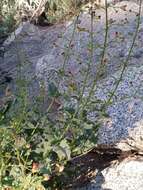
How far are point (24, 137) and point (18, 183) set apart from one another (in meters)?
0.28

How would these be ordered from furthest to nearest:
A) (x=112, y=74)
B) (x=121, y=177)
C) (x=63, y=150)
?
(x=112, y=74) < (x=121, y=177) < (x=63, y=150)

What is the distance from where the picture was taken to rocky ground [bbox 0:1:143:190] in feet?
12.2

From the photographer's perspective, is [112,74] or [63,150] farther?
[112,74]

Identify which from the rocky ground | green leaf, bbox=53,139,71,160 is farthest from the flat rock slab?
green leaf, bbox=53,139,71,160

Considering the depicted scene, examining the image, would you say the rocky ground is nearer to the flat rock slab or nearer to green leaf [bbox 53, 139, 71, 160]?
the flat rock slab

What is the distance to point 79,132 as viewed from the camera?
3.22 metres

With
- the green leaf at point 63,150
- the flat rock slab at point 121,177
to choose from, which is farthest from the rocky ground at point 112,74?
the green leaf at point 63,150

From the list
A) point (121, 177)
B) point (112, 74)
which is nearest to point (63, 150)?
point (121, 177)

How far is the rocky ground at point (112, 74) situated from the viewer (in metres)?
3.72

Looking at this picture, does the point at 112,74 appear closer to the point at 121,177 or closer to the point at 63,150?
the point at 121,177

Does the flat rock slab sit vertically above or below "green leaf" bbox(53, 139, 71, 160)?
below

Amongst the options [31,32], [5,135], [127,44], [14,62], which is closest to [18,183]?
[5,135]

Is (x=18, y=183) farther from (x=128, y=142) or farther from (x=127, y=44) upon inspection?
(x=127, y=44)

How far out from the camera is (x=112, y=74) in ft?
15.2
